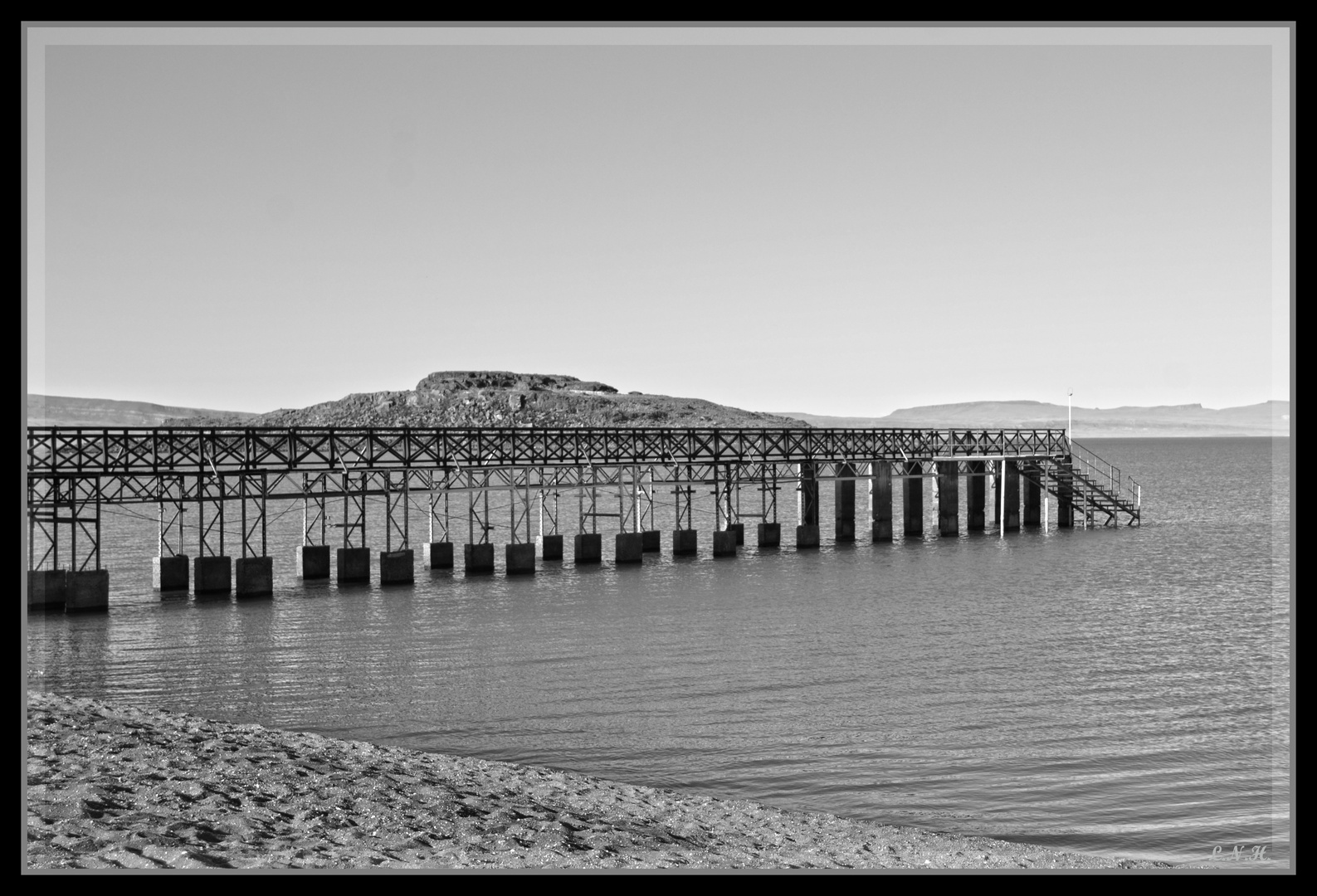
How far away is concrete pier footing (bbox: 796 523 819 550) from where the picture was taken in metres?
48.6

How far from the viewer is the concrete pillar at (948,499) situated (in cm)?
5525

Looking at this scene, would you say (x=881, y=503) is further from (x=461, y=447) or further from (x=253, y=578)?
(x=253, y=578)

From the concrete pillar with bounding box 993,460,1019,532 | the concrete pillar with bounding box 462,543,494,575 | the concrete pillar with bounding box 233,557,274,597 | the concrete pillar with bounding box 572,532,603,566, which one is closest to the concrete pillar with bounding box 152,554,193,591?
the concrete pillar with bounding box 233,557,274,597

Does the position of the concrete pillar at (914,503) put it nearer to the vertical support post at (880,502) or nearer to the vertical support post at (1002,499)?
the vertical support post at (880,502)

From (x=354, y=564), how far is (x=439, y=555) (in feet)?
14.8

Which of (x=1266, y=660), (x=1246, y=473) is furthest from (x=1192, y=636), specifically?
(x=1246, y=473)

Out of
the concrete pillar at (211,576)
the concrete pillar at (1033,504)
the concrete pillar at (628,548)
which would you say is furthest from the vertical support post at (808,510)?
the concrete pillar at (211,576)

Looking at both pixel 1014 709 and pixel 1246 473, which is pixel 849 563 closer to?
pixel 1014 709

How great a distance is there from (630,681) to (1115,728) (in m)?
7.93

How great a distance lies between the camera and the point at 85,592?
97.5ft

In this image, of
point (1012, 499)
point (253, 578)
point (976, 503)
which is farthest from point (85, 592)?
point (1012, 499)

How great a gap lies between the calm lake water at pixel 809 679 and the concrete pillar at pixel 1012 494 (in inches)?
614

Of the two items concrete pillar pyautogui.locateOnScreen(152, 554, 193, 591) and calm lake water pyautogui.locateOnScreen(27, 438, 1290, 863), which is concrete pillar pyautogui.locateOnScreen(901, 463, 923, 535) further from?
concrete pillar pyautogui.locateOnScreen(152, 554, 193, 591)

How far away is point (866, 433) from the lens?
179 ft
